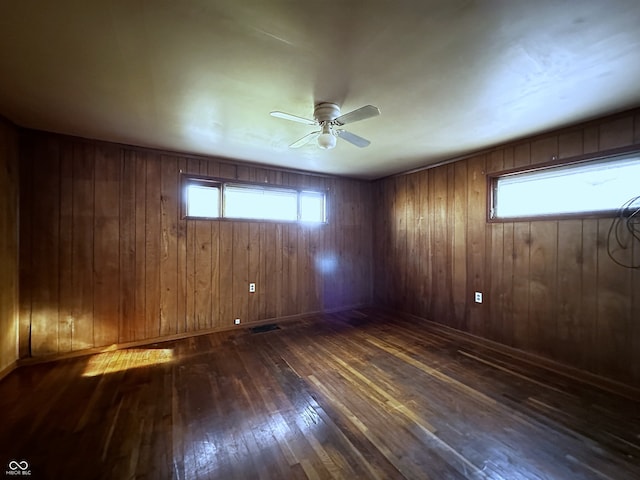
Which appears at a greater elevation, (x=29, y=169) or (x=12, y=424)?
(x=29, y=169)

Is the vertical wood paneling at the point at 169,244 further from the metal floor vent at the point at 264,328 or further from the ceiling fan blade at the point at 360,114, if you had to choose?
the ceiling fan blade at the point at 360,114

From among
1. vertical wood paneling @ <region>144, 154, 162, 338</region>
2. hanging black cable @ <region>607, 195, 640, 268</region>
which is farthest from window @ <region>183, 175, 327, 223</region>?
hanging black cable @ <region>607, 195, 640, 268</region>

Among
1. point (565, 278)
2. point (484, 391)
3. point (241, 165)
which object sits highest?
point (241, 165)

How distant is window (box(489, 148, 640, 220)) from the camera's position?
7.25ft

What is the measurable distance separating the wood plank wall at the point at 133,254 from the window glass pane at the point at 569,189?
267 centimetres

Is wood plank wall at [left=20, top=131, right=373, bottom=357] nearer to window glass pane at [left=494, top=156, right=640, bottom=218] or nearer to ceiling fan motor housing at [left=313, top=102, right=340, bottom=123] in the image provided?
ceiling fan motor housing at [left=313, top=102, right=340, bottom=123]

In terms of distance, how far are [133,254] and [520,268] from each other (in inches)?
173

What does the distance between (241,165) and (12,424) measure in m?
3.12

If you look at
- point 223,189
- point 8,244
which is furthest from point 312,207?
point 8,244

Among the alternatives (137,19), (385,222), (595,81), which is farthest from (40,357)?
(595,81)

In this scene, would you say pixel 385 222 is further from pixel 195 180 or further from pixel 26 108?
pixel 26 108

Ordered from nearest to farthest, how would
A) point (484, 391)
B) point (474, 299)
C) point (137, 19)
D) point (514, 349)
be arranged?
point (137, 19) → point (484, 391) → point (514, 349) → point (474, 299)

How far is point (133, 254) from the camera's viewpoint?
9.95ft

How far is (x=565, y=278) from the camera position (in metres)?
2.52
